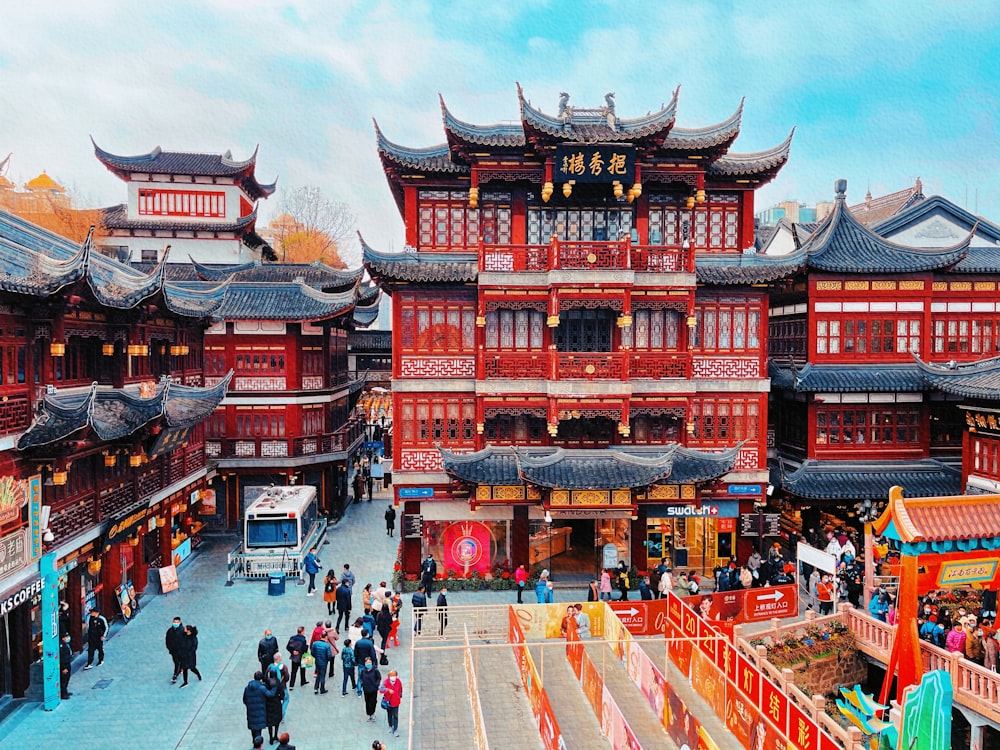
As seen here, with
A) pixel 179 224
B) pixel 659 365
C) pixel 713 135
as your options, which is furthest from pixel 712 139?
pixel 179 224

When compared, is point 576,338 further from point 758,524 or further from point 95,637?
point 95,637

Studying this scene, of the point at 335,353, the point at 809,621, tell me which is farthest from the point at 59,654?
the point at 335,353

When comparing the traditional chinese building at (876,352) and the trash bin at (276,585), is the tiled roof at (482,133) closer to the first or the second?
the traditional chinese building at (876,352)

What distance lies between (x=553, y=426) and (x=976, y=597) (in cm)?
1387

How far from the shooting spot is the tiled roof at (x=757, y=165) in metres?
23.2

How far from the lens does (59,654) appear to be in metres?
15.3

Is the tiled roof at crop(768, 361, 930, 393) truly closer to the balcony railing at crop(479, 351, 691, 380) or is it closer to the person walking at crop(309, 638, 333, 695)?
the balcony railing at crop(479, 351, 691, 380)

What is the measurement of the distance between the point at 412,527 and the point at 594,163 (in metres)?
13.8

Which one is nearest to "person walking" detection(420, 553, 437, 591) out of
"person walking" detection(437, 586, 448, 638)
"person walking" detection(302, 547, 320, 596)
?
"person walking" detection(437, 586, 448, 638)

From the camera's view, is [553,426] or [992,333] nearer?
[553,426]

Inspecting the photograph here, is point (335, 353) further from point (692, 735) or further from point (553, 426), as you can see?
point (692, 735)

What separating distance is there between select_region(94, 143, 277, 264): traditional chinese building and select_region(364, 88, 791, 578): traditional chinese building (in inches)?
733

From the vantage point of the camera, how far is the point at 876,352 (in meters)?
25.5

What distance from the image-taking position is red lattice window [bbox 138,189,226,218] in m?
37.7
